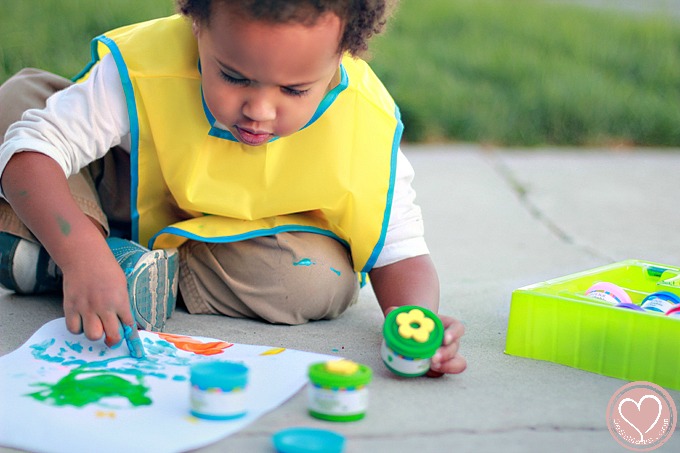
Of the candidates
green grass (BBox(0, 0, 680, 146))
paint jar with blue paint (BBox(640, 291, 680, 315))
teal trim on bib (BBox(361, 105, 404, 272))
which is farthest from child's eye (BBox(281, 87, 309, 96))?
green grass (BBox(0, 0, 680, 146))

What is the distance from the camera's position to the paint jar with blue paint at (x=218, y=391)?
4.61 ft

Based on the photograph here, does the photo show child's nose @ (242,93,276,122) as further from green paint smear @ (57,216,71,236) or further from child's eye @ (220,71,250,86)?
green paint smear @ (57,216,71,236)

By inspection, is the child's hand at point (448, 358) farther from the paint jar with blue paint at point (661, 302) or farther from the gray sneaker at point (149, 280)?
the gray sneaker at point (149, 280)

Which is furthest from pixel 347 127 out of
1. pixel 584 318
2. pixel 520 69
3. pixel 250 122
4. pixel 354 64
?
pixel 520 69

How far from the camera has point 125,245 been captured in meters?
1.98

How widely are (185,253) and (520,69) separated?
10.1 ft

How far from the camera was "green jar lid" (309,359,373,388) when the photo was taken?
1.44 meters

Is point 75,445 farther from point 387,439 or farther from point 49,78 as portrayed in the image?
point 49,78

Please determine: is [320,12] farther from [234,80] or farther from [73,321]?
[73,321]

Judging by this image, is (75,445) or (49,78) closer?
(75,445)

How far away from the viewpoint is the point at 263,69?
1.65m

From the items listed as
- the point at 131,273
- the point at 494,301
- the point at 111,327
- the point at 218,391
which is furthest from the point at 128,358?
the point at 494,301

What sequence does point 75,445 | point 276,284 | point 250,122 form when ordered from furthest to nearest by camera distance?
point 276,284, point 250,122, point 75,445

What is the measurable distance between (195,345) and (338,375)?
16.9 inches
